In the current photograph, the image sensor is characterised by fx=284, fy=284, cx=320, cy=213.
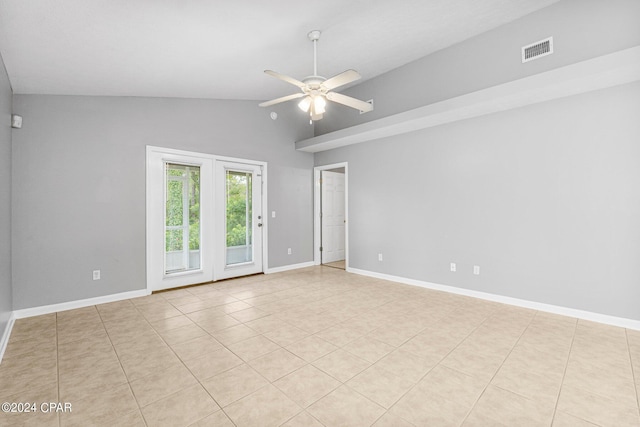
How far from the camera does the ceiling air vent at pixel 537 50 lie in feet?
10.9

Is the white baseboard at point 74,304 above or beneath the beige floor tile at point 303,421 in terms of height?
above

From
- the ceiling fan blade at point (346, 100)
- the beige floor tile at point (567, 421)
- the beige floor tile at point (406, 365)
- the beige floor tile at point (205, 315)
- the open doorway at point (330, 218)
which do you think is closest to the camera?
the beige floor tile at point (567, 421)

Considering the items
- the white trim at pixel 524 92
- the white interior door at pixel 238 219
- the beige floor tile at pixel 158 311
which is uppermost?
the white trim at pixel 524 92

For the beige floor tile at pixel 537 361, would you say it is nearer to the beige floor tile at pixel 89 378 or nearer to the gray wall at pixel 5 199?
the beige floor tile at pixel 89 378

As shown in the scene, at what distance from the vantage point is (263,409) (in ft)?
5.87

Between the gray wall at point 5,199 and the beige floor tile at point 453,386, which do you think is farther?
the gray wall at point 5,199

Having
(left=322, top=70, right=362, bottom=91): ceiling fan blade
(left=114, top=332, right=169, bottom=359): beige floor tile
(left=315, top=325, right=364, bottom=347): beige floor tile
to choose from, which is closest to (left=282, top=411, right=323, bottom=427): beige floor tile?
(left=315, top=325, right=364, bottom=347): beige floor tile

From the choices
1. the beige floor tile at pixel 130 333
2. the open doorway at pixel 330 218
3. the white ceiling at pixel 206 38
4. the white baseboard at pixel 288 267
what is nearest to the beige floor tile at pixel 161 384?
the beige floor tile at pixel 130 333

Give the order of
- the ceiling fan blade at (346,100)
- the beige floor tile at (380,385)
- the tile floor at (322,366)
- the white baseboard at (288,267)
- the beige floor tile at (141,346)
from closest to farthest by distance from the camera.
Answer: the tile floor at (322,366), the beige floor tile at (380,385), the beige floor tile at (141,346), the ceiling fan blade at (346,100), the white baseboard at (288,267)

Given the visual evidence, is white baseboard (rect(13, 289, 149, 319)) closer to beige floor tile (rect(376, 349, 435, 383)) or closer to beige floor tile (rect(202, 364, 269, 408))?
beige floor tile (rect(202, 364, 269, 408))

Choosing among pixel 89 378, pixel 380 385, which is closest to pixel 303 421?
pixel 380 385

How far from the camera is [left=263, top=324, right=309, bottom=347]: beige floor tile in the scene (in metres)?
2.73

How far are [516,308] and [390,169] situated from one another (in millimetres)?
2764

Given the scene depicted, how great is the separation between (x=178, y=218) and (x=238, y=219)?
3.49 ft
